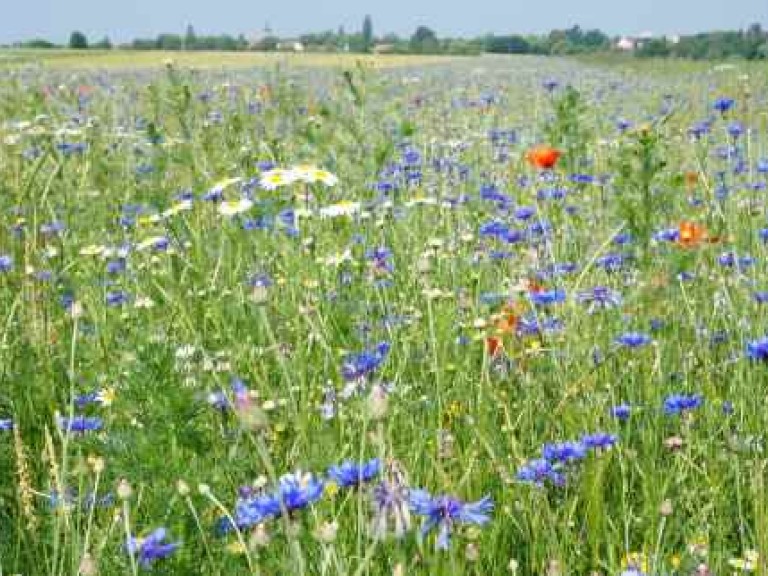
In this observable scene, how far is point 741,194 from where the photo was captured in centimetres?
388

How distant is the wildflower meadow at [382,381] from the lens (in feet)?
4.60

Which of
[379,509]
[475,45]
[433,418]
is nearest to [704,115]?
[433,418]

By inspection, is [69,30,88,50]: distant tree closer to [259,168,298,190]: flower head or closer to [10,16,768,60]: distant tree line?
[10,16,768,60]: distant tree line

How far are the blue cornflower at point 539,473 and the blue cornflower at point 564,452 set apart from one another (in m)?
0.01

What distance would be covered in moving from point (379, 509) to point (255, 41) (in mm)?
2899

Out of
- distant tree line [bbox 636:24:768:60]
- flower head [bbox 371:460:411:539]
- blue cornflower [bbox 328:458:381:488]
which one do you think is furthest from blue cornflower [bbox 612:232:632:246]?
distant tree line [bbox 636:24:768:60]

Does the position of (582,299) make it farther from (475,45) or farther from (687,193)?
(475,45)

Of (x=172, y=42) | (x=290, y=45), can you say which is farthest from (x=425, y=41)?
(x=290, y=45)

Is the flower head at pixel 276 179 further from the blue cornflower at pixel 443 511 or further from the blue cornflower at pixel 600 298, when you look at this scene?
the blue cornflower at pixel 443 511

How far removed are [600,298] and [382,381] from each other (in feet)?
2.02

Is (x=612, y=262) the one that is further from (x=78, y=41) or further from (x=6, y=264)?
(x=78, y=41)

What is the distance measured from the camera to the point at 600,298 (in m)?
2.36

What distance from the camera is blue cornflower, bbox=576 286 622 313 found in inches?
92.7

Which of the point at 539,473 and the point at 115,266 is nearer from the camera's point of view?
the point at 539,473
